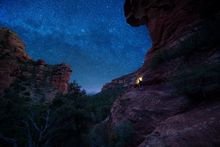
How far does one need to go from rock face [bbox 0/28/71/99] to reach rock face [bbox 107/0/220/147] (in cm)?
2672

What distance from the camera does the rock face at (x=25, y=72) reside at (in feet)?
128

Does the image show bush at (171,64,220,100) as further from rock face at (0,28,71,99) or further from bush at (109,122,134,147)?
rock face at (0,28,71,99)

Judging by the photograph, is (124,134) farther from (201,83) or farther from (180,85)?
(201,83)

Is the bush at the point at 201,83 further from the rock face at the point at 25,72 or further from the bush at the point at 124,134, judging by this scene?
the rock face at the point at 25,72

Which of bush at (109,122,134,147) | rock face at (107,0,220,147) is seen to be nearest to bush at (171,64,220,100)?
rock face at (107,0,220,147)

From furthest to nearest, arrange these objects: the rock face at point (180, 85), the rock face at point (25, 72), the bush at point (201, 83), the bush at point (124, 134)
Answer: the rock face at point (25, 72)
the bush at point (124, 134)
the bush at point (201, 83)
the rock face at point (180, 85)

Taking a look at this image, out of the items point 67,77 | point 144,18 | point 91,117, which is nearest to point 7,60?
point 67,77

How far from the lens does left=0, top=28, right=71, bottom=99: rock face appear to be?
39.1 metres

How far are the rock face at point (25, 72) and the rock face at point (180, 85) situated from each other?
26715 millimetres

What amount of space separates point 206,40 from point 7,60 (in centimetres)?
4285

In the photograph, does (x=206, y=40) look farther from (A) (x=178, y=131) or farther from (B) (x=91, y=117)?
(B) (x=91, y=117)

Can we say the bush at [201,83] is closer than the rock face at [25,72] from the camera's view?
Yes

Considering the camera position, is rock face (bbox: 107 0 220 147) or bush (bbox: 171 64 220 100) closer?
rock face (bbox: 107 0 220 147)

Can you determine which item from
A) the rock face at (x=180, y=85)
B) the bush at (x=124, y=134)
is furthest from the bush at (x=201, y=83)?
the bush at (x=124, y=134)
